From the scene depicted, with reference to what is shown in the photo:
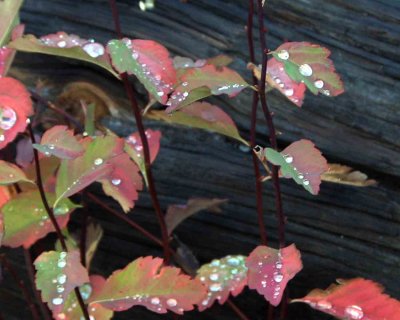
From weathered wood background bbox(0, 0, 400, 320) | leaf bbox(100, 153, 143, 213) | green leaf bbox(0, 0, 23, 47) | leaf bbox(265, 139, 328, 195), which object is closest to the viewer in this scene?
leaf bbox(265, 139, 328, 195)

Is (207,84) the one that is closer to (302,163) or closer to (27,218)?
(302,163)

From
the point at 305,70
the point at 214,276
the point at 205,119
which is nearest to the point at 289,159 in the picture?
the point at 305,70

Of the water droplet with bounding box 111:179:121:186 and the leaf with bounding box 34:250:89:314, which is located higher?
the water droplet with bounding box 111:179:121:186

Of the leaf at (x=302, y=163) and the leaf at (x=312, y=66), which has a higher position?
the leaf at (x=312, y=66)

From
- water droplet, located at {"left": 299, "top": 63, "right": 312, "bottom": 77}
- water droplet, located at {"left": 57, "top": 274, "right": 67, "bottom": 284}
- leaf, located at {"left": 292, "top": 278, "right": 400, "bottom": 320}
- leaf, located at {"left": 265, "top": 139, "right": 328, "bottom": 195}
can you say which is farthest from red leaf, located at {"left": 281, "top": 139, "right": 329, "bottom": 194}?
water droplet, located at {"left": 57, "top": 274, "right": 67, "bottom": 284}

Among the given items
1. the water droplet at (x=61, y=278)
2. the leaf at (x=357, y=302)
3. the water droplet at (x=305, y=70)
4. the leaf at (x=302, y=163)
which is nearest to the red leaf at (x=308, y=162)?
the leaf at (x=302, y=163)

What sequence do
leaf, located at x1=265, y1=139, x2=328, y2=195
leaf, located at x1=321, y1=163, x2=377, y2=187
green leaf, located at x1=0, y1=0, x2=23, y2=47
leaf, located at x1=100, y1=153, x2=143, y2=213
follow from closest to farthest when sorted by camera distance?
leaf, located at x1=265, y1=139, x2=328, y2=195, green leaf, located at x1=0, y1=0, x2=23, y2=47, leaf, located at x1=100, y1=153, x2=143, y2=213, leaf, located at x1=321, y1=163, x2=377, y2=187

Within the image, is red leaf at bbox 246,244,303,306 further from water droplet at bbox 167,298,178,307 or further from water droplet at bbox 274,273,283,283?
water droplet at bbox 167,298,178,307

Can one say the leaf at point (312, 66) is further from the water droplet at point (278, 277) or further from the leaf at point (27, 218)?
the leaf at point (27, 218)
